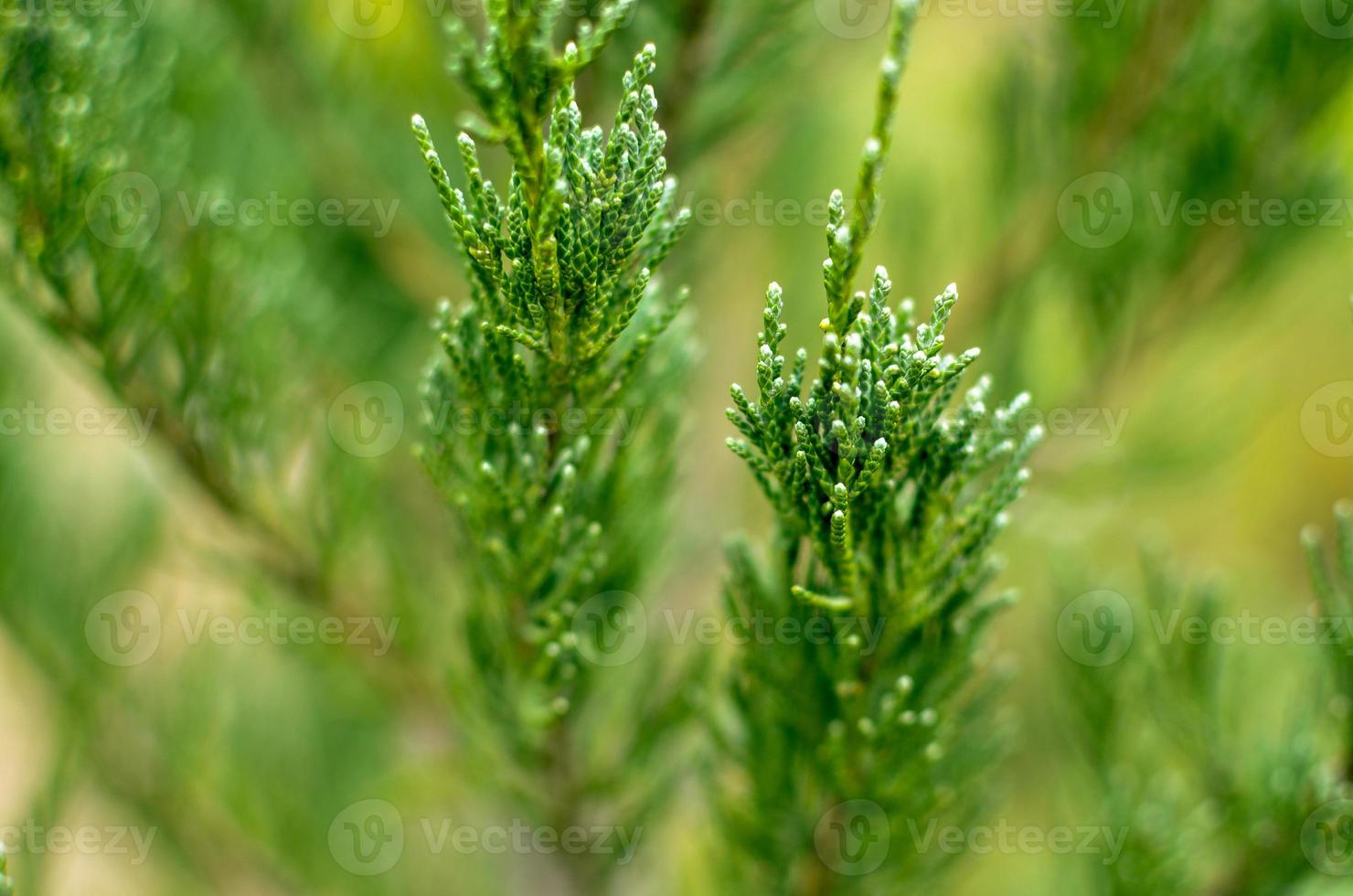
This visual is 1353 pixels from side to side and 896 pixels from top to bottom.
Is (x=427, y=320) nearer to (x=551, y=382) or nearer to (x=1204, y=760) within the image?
(x=551, y=382)

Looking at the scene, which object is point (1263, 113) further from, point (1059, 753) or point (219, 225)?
point (219, 225)

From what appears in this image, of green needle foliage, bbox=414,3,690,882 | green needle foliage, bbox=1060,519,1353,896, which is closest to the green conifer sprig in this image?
green needle foliage, bbox=414,3,690,882

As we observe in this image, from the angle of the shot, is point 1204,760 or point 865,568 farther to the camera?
point 1204,760

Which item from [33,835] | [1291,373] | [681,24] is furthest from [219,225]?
[1291,373]

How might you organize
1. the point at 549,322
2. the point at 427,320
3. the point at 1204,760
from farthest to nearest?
the point at 427,320 → the point at 1204,760 → the point at 549,322

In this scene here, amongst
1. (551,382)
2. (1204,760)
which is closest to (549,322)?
(551,382)

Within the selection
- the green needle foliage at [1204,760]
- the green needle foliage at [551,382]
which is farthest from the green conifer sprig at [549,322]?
the green needle foliage at [1204,760]
